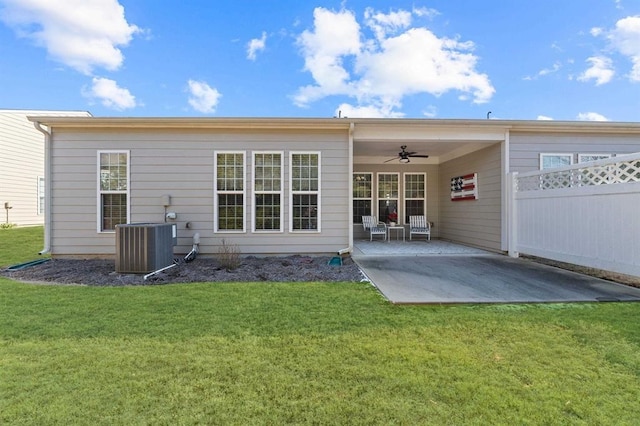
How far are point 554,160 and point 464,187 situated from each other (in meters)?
2.17

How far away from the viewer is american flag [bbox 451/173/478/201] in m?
8.52

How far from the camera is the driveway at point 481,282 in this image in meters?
4.07

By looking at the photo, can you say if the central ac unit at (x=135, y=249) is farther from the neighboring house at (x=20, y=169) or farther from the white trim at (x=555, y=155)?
the neighboring house at (x=20, y=169)

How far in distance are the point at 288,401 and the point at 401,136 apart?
645 centimetres

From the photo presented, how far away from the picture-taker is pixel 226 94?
13828 mm

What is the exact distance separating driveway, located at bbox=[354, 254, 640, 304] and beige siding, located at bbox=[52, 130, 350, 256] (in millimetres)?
1812

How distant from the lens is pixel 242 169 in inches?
280

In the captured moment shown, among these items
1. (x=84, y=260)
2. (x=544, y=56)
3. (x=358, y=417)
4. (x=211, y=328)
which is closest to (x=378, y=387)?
(x=358, y=417)

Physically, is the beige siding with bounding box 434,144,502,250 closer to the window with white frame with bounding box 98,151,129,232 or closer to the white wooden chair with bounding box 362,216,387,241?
the white wooden chair with bounding box 362,216,387,241

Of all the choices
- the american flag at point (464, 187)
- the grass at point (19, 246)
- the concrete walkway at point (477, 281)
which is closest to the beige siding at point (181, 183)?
the grass at point (19, 246)

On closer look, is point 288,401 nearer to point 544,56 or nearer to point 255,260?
point 255,260

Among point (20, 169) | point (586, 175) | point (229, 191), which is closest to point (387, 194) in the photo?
point (229, 191)

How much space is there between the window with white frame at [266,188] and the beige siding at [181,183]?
131mm

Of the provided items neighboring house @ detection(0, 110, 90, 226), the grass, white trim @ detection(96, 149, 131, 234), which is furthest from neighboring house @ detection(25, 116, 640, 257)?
neighboring house @ detection(0, 110, 90, 226)
